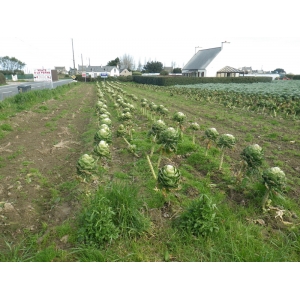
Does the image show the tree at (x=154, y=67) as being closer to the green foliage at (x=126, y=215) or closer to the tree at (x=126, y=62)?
the tree at (x=126, y=62)

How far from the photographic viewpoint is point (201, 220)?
350cm

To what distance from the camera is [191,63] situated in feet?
242

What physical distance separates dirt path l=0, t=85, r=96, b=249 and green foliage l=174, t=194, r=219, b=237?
2105 millimetres

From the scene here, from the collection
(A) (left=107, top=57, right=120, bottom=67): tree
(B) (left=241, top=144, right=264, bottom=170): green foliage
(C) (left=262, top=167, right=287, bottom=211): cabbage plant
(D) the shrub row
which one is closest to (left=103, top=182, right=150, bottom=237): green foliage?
(C) (left=262, top=167, right=287, bottom=211): cabbage plant

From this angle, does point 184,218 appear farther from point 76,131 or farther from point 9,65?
point 9,65

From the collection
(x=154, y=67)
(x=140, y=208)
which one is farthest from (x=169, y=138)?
(x=154, y=67)

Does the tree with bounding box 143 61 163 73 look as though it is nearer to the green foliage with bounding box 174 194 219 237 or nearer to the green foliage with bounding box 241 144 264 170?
the green foliage with bounding box 241 144 264 170

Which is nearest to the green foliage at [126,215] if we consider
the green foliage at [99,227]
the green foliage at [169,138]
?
the green foliage at [99,227]

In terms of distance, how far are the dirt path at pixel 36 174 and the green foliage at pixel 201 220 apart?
2.11 meters

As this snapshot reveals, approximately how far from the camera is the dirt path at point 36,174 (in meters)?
4.26

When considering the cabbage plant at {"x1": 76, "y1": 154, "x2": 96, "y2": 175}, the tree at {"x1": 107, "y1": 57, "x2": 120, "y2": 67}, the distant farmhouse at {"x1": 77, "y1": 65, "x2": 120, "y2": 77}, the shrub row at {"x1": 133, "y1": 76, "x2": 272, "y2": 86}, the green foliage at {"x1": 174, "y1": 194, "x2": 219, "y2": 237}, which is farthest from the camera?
the tree at {"x1": 107, "y1": 57, "x2": 120, "y2": 67}

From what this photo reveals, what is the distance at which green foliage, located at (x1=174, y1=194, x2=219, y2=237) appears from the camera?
3455 millimetres

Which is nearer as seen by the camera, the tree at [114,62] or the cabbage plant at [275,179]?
the cabbage plant at [275,179]

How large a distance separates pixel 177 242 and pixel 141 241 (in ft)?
1.72
